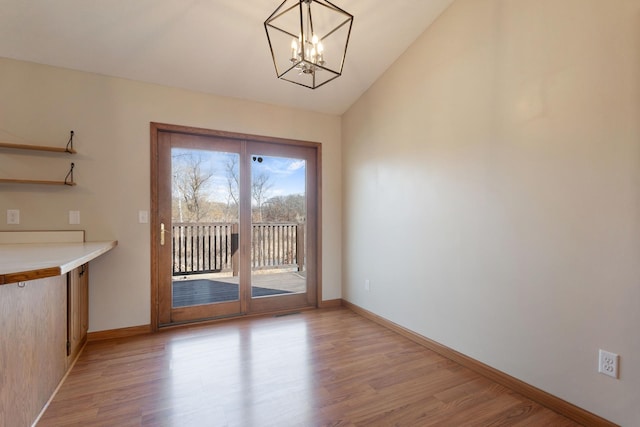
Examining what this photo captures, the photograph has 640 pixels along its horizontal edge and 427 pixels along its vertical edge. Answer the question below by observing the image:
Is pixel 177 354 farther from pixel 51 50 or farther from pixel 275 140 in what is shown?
pixel 51 50

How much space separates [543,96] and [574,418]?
194cm

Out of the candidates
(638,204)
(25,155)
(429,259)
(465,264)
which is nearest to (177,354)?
(25,155)

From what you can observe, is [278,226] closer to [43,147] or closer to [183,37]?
[183,37]

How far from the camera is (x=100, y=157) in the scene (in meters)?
2.88

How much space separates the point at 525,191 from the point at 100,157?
358 cm

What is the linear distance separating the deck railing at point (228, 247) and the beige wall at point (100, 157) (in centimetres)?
35

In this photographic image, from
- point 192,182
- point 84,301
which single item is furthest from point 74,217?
point 192,182

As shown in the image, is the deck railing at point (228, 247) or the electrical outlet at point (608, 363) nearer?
the electrical outlet at point (608, 363)

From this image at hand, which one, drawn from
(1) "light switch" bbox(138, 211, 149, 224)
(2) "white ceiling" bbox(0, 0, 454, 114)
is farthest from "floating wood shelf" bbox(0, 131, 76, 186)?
(2) "white ceiling" bbox(0, 0, 454, 114)

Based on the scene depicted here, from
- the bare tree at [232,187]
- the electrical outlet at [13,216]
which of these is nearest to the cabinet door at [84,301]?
the electrical outlet at [13,216]

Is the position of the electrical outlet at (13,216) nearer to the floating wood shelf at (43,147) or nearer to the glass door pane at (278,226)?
the floating wood shelf at (43,147)

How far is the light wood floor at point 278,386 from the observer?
1761 millimetres

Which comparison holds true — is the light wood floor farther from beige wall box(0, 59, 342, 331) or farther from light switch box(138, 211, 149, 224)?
light switch box(138, 211, 149, 224)

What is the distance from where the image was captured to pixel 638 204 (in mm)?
1547
